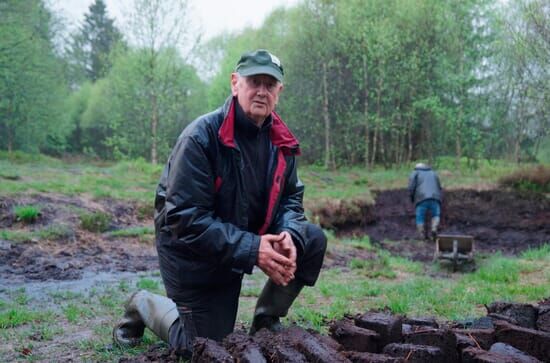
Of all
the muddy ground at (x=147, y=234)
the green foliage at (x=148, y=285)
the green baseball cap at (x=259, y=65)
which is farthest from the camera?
the muddy ground at (x=147, y=234)

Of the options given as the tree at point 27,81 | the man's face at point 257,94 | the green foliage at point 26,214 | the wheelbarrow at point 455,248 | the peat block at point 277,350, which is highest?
the tree at point 27,81

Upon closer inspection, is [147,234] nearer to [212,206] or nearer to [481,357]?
[212,206]

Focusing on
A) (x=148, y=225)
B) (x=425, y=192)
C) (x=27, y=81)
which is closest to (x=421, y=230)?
(x=425, y=192)

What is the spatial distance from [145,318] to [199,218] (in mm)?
1209

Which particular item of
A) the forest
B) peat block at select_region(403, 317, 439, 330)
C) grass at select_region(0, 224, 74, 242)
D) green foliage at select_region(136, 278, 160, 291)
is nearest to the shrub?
the forest

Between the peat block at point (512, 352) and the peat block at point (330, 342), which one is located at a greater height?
the peat block at point (512, 352)

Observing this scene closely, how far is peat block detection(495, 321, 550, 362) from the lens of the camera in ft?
11.1

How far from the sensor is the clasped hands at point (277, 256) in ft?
10.3

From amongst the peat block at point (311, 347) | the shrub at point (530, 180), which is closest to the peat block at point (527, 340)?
the peat block at point (311, 347)

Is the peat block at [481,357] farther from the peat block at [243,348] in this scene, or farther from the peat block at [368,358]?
the peat block at [243,348]

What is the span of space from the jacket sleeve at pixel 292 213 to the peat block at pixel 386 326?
699 mm

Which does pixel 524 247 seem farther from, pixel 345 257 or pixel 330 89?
pixel 330 89

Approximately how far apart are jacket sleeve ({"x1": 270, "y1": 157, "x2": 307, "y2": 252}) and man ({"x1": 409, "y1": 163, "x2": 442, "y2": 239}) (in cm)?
1192

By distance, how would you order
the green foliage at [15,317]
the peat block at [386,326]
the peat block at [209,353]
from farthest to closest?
the green foliage at [15,317] → the peat block at [386,326] → the peat block at [209,353]
